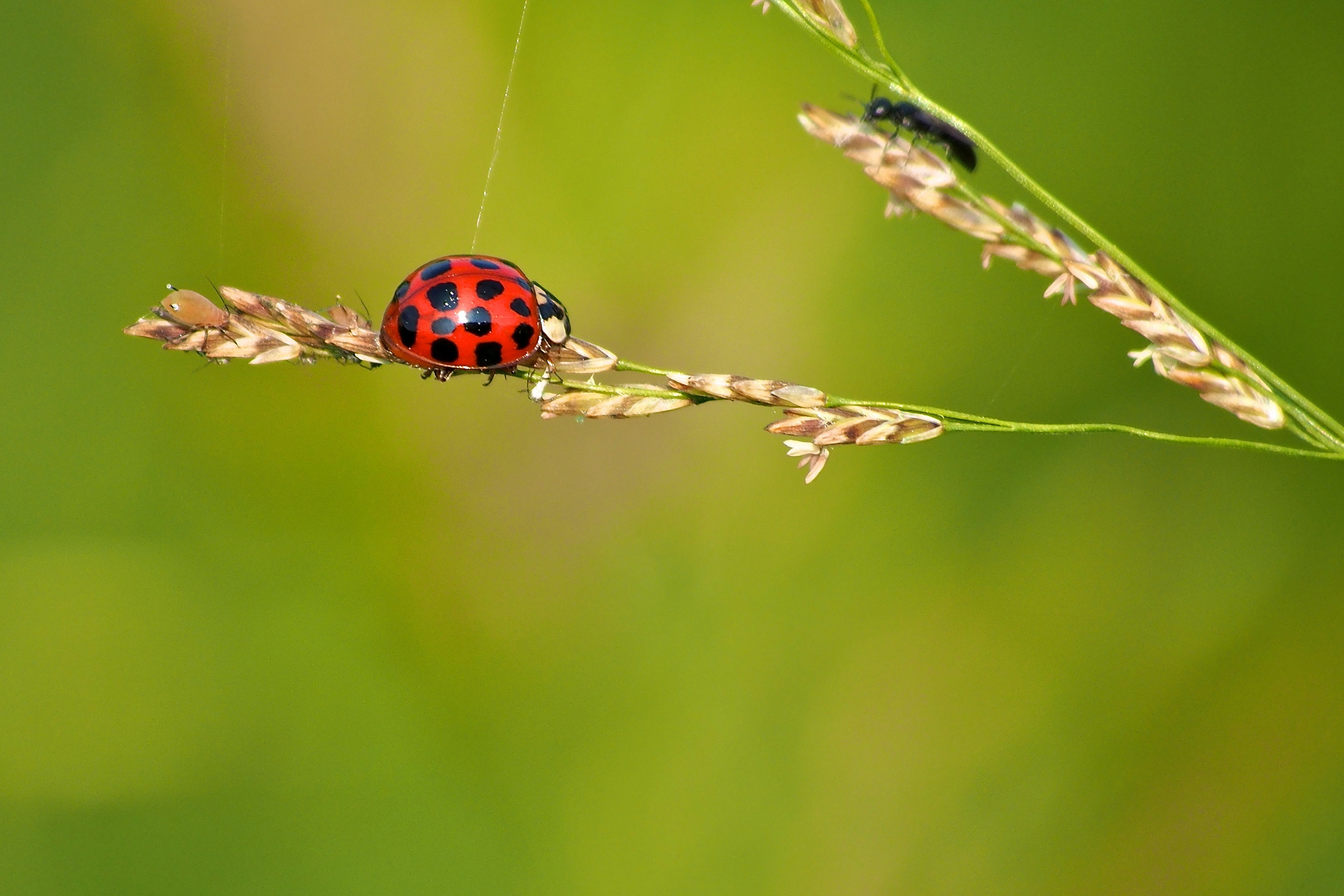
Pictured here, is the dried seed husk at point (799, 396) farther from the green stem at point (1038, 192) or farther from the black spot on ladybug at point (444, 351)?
the black spot on ladybug at point (444, 351)

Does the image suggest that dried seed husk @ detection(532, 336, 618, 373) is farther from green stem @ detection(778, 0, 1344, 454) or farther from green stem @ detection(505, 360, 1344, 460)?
green stem @ detection(778, 0, 1344, 454)

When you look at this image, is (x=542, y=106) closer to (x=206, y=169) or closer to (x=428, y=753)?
(x=206, y=169)

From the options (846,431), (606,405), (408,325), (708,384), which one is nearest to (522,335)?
(408,325)

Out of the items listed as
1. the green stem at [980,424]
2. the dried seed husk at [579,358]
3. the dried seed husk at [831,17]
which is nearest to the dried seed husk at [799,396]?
the green stem at [980,424]

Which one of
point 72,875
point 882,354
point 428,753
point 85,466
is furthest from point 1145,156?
point 72,875

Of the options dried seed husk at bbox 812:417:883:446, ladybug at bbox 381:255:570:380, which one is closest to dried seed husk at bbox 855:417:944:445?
dried seed husk at bbox 812:417:883:446

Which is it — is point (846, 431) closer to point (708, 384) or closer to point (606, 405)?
point (708, 384)

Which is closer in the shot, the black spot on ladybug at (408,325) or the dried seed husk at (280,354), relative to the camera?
the dried seed husk at (280,354)


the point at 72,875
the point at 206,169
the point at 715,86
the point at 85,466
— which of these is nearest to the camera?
the point at 72,875
